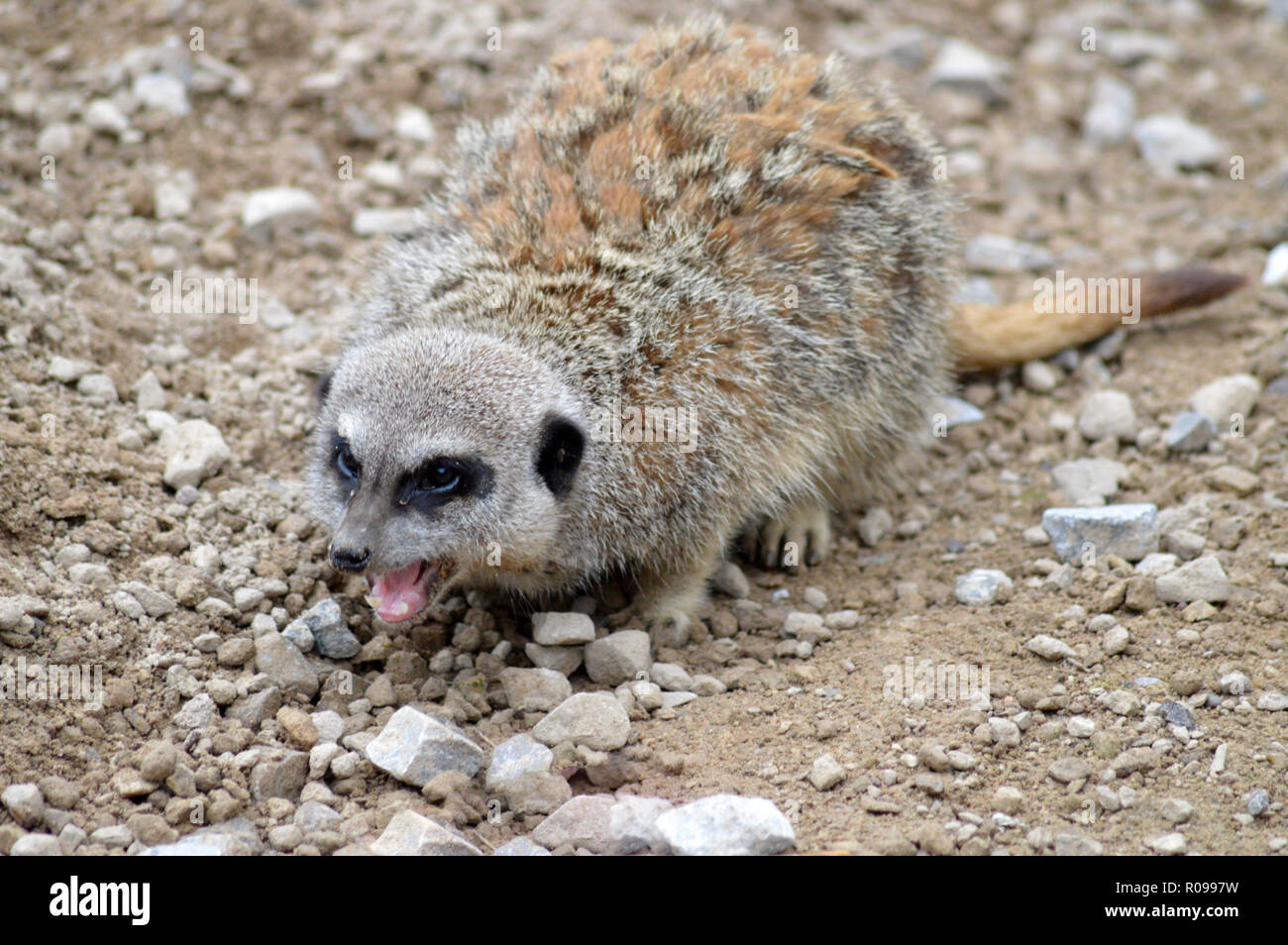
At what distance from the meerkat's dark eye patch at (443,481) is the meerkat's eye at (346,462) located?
0.63 feet

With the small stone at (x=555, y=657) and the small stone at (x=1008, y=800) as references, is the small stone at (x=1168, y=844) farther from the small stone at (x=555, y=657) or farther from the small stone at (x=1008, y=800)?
the small stone at (x=555, y=657)

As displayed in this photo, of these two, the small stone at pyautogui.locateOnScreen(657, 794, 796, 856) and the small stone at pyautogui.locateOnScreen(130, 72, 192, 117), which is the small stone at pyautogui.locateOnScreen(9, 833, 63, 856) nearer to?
the small stone at pyautogui.locateOnScreen(657, 794, 796, 856)

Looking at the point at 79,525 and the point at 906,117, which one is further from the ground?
the point at 906,117

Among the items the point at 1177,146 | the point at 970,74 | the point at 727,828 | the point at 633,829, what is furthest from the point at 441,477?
the point at 1177,146

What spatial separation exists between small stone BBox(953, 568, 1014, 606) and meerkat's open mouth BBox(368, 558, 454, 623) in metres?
1.85

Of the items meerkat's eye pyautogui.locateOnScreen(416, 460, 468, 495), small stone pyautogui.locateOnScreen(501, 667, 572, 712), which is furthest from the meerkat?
small stone pyautogui.locateOnScreen(501, 667, 572, 712)

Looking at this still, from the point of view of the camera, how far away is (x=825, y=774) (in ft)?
11.4

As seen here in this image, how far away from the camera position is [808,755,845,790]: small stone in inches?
136

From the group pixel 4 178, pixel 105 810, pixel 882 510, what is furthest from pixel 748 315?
pixel 4 178

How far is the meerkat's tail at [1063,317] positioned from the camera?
5449 mm

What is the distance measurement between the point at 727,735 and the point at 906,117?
286 centimetres

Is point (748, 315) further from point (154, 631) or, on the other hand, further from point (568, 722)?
point (154, 631)

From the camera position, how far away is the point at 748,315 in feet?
14.4

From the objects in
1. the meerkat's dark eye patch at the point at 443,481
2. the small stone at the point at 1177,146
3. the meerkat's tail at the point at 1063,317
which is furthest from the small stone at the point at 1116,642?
the small stone at the point at 1177,146
